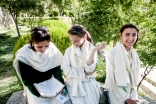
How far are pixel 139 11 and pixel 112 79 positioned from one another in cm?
321

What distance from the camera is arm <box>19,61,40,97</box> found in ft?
8.63

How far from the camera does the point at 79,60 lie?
2.74m

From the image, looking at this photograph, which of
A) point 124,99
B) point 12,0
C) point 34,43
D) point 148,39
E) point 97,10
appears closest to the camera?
point 34,43

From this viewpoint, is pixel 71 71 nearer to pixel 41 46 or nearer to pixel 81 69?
pixel 81 69

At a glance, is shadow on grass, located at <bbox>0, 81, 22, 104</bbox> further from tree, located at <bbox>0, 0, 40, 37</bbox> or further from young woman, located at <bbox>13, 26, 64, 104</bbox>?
tree, located at <bbox>0, 0, 40, 37</bbox>

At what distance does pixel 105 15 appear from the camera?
612 centimetres

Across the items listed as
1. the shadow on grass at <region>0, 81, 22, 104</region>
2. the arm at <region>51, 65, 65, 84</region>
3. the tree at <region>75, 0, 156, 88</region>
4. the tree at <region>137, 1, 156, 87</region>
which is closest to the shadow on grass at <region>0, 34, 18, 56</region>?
the shadow on grass at <region>0, 81, 22, 104</region>

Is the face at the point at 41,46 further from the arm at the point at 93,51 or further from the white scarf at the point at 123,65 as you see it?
the white scarf at the point at 123,65

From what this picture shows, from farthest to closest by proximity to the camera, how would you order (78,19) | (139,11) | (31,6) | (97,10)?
(31,6), (78,19), (97,10), (139,11)

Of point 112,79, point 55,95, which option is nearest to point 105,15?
point 112,79

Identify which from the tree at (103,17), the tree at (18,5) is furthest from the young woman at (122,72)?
the tree at (18,5)

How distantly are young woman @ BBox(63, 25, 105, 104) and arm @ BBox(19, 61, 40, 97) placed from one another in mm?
483

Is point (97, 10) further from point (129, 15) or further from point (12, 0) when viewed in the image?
point (12, 0)

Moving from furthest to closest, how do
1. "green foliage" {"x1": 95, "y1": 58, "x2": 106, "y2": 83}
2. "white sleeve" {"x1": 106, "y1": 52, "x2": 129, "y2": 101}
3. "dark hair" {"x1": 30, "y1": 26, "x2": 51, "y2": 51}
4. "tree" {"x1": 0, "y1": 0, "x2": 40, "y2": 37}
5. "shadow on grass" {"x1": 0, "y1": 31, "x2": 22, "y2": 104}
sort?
1. "tree" {"x1": 0, "y1": 0, "x2": 40, "y2": 37}
2. "green foliage" {"x1": 95, "y1": 58, "x2": 106, "y2": 83}
3. "shadow on grass" {"x1": 0, "y1": 31, "x2": 22, "y2": 104}
4. "white sleeve" {"x1": 106, "y1": 52, "x2": 129, "y2": 101}
5. "dark hair" {"x1": 30, "y1": 26, "x2": 51, "y2": 51}
